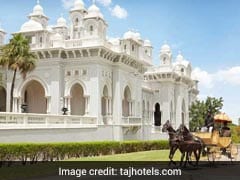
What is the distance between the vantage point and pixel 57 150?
22969mm

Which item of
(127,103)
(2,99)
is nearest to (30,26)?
(2,99)

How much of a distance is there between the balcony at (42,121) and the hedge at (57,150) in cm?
217

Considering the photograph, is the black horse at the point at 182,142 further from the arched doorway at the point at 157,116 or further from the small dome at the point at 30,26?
the arched doorway at the point at 157,116

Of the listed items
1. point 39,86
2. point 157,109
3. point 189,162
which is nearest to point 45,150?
point 189,162

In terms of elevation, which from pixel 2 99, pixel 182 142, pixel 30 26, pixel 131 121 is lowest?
pixel 182 142

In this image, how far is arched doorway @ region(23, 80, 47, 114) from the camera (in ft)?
129

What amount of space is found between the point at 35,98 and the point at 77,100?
4.62 meters

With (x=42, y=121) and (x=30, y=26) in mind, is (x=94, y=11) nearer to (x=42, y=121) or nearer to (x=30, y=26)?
(x=30, y=26)

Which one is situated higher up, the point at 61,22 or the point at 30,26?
the point at 61,22

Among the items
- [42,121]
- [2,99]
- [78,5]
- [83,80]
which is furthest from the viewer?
[2,99]

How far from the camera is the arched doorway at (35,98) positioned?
129ft

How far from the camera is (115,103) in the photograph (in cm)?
3672

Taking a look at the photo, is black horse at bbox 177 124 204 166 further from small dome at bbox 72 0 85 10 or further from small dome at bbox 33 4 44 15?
small dome at bbox 33 4 44 15

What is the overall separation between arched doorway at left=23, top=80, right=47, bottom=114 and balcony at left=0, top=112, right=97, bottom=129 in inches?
304
